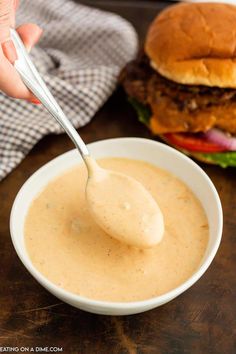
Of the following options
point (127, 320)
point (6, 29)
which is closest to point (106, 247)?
point (127, 320)

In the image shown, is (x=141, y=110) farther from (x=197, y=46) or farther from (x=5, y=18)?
(x=5, y=18)

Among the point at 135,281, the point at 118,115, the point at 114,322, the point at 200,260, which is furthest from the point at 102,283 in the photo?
the point at 118,115

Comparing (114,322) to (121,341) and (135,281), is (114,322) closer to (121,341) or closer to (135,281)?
(121,341)

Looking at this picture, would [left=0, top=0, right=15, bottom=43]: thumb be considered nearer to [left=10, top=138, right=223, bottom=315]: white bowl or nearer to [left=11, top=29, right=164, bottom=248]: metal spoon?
[left=11, top=29, right=164, bottom=248]: metal spoon

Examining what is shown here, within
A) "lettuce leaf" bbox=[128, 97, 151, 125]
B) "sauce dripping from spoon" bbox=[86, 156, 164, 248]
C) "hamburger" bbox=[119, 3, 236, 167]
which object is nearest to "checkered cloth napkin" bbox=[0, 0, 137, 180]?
"lettuce leaf" bbox=[128, 97, 151, 125]

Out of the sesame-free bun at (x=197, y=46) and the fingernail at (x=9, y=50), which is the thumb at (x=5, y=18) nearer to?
the fingernail at (x=9, y=50)

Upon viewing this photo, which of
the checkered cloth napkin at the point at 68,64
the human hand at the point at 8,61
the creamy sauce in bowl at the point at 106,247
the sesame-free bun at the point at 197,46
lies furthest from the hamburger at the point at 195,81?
the human hand at the point at 8,61
